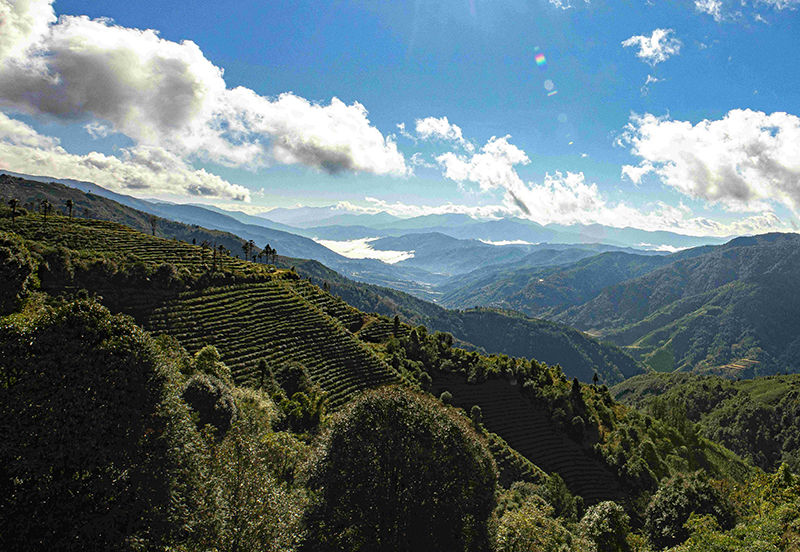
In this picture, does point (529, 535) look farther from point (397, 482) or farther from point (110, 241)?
point (110, 241)

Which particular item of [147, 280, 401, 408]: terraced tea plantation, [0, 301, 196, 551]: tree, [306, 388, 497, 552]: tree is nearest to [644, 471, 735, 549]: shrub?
[306, 388, 497, 552]: tree

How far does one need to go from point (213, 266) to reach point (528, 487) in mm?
86376

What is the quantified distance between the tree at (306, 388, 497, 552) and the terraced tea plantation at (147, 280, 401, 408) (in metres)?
40.3

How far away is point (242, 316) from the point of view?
7662 centimetres

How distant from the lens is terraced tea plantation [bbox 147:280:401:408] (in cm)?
6512

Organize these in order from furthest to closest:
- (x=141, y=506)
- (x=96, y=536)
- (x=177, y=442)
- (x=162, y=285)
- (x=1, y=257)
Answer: (x=162, y=285), (x=1, y=257), (x=177, y=442), (x=141, y=506), (x=96, y=536)

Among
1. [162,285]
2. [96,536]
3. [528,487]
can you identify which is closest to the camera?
[96,536]

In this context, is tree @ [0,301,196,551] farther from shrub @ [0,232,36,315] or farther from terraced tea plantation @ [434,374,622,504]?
terraced tea plantation @ [434,374,622,504]

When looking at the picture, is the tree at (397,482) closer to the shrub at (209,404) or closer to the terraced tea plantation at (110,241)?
the shrub at (209,404)

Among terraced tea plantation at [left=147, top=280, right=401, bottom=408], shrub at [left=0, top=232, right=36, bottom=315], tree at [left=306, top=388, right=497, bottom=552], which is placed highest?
shrub at [left=0, top=232, right=36, bottom=315]

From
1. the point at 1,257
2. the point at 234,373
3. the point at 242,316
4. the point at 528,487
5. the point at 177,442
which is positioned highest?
the point at 1,257

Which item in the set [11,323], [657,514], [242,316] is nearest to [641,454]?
[657,514]

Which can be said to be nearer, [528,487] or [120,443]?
[120,443]

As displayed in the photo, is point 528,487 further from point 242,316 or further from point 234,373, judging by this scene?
point 242,316
